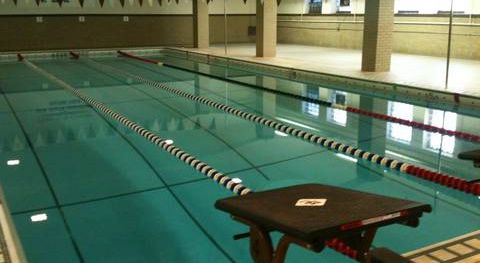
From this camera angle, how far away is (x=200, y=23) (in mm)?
19109

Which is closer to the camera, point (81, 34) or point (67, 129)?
point (67, 129)

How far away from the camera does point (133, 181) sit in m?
4.57

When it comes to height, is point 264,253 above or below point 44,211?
above

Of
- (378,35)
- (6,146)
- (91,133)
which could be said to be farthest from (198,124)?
(378,35)

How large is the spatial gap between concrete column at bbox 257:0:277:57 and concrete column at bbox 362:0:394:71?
4314 millimetres

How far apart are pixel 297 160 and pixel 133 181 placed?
70.1 inches

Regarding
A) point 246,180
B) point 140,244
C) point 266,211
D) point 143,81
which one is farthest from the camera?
point 143,81

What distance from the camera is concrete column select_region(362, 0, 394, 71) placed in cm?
1084

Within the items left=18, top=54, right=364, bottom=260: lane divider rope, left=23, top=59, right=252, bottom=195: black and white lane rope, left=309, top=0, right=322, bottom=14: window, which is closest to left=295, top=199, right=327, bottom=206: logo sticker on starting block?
left=18, top=54, right=364, bottom=260: lane divider rope

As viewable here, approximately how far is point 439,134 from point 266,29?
938 cm

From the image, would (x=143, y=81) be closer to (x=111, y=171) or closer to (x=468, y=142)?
(x=111, y=171)

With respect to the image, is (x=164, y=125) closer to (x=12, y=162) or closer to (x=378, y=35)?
(x=12, y=162)

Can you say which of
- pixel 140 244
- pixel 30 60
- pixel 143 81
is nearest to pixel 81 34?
pixel 30 60

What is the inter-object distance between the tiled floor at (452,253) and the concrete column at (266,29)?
41.6ft
